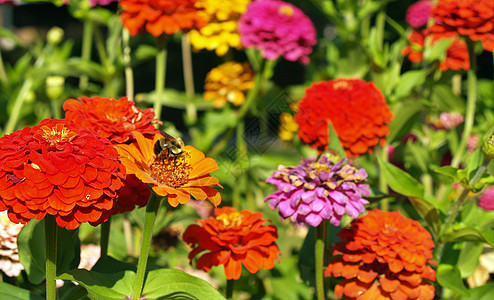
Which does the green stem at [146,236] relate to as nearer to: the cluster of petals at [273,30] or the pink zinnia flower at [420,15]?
the cluster of petals at [273,30]

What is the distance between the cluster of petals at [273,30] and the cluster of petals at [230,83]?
0.28m

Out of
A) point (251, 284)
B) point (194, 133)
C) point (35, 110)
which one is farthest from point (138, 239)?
point (35, 110)

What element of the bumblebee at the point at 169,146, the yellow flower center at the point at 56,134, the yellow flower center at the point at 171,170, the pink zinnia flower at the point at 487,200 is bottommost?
the pink zinnia flower at the point at 487,200

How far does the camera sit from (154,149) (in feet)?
3.06

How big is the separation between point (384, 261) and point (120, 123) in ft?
1.78

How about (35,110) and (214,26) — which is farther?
(35,110)

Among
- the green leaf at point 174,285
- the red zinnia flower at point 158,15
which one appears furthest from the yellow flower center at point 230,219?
the red zinnia flower at point 158,15

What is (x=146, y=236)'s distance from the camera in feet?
3.14

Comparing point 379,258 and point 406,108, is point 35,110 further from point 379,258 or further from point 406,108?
point 379,258

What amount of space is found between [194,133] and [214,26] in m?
0.52

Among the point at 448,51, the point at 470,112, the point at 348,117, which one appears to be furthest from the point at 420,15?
the point at 348,117

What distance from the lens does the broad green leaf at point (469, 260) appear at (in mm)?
1419

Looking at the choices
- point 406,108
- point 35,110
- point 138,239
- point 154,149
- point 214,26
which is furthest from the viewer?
point 35,110

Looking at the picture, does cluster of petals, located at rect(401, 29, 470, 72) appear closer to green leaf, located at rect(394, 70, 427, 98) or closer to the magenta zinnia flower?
green leaf, located at rect(394, 70, 427, 98)
